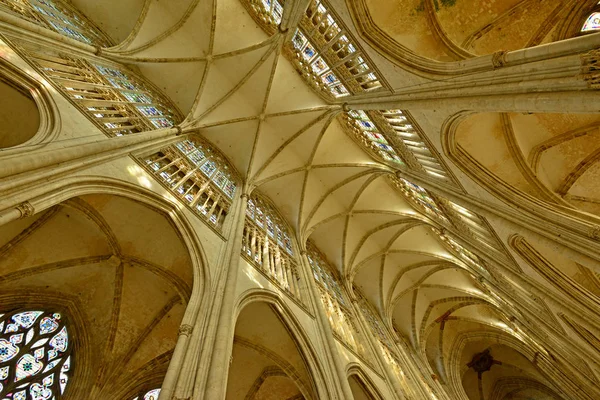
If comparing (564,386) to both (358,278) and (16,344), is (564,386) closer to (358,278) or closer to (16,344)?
(358,278)

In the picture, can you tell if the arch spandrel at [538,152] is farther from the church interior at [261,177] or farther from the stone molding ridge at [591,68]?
the stone molding ridge at [591,68]

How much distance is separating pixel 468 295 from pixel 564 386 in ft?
14.4

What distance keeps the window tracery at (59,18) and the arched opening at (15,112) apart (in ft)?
4.51

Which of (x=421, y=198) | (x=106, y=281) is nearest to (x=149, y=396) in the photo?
(x=106, y=281)

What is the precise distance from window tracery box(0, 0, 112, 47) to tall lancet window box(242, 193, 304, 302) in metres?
6.61

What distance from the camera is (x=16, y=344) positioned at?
22.7ft

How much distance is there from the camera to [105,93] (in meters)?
8.33

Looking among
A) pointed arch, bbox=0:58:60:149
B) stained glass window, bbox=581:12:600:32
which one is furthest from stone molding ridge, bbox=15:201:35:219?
stained glass window, bbox=581:12:600:32

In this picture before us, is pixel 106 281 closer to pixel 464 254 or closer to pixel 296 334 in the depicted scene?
pixel 296 334

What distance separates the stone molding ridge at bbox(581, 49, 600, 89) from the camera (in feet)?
12.8

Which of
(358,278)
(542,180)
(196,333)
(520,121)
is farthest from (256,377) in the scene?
(520,121)

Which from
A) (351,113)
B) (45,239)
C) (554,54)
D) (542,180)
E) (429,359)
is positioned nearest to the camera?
(554,54)

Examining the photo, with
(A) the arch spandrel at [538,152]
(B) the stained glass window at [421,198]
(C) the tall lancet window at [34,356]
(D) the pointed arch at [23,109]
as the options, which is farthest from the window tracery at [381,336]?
(D) the pointed arch at [23,109]

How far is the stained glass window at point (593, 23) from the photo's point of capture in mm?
6867
